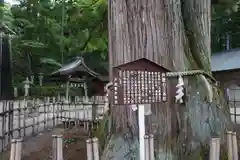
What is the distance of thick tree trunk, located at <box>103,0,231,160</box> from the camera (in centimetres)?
385

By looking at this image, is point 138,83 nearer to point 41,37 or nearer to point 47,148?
point 47,148

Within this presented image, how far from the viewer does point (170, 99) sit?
12.8 feet

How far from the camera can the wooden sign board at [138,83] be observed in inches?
116

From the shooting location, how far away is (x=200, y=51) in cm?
467

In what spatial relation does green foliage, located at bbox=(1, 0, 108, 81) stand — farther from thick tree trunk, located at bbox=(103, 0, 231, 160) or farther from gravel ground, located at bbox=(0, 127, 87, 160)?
thick tree trunk, located at bbox=(103, 0, 231, 160)

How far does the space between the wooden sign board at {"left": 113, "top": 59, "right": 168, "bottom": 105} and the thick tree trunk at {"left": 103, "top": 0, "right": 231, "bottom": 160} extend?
730 mm

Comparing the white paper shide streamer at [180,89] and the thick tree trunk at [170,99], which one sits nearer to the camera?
the white paper shide streamer at [180,89]

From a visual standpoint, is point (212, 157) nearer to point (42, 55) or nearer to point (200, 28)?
point (200, 28)

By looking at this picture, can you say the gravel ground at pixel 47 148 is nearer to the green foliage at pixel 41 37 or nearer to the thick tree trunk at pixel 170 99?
the thick tree trunk at pixel 170 99

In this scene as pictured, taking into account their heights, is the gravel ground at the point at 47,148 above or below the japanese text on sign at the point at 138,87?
below

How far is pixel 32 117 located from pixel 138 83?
18.2ft

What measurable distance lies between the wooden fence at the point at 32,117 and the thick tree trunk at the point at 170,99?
1817 millimetres

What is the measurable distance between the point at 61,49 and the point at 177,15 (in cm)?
1714

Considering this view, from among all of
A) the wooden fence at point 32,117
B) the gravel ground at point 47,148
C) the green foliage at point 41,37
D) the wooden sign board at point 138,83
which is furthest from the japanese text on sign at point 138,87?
the green foliage at point 41,37
